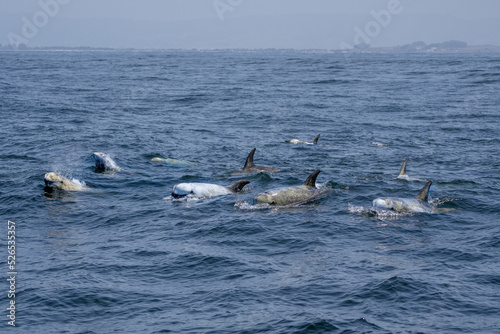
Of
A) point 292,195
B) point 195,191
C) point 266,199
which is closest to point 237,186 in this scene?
point 195,191

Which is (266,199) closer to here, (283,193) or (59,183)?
(283,193)

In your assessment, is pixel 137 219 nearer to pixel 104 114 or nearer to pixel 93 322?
pixel 93 322

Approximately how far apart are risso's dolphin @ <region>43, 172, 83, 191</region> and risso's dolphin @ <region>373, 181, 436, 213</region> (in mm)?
8996

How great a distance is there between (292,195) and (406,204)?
3.06m

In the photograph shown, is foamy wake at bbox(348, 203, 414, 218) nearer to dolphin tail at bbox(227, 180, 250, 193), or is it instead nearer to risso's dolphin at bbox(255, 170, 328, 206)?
risso's dolphin at bbox(255, 170, 328, 206)

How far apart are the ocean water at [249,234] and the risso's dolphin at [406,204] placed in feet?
0.97

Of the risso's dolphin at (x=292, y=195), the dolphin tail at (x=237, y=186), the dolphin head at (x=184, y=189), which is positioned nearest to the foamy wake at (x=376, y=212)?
the risso's dolphin at (x=292, y=195)

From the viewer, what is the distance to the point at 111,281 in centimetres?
1155

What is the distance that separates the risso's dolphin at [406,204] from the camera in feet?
51.6

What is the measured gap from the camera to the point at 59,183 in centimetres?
1808

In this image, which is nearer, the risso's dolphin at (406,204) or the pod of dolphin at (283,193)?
the risso's dolphin at (406,204)

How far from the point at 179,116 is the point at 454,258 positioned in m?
26.2

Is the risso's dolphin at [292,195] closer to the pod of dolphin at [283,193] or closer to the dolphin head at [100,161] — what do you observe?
the pod of dolphin at [283,193]

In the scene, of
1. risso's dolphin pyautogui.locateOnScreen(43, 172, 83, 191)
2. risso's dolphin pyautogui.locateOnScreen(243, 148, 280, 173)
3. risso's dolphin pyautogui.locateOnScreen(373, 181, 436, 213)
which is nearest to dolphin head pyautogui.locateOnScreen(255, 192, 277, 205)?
risso's dolphin pyautogui.locateOnScreen(373, 181, 436, 213)
